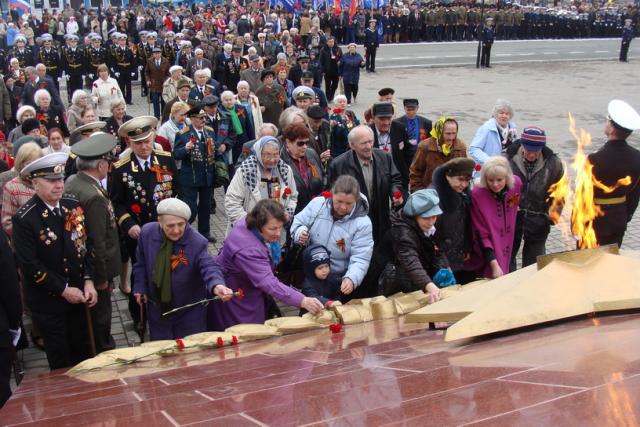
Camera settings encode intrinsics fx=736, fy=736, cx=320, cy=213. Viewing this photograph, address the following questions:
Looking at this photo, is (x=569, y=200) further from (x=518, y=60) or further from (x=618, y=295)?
(x=518, y=60)

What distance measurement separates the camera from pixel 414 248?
5250 millimetres

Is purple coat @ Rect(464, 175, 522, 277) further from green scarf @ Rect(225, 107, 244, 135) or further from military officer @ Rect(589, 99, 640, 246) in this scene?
green scarf @ Rect(225, 107, 244, 135)

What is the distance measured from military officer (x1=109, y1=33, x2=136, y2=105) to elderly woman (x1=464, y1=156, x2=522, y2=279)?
46.4 ft

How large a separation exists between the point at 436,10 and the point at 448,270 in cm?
3129

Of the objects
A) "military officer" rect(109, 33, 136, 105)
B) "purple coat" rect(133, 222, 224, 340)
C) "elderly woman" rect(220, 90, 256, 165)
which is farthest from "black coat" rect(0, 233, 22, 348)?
"military officer" rect(109, 33, 136, 105)

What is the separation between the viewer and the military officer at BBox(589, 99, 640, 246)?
19.6 ft

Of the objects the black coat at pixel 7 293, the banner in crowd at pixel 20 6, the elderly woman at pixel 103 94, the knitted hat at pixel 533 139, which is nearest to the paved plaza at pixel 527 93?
the knitted hat at pixel 533 139

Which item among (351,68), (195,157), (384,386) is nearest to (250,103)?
(195,157)

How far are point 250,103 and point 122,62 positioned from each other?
879cm

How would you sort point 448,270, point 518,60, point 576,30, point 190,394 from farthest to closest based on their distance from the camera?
1. point 576,30
2. point 518,60
3. point 448,270
4. point 190,394

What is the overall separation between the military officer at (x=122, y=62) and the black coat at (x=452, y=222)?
553 inches

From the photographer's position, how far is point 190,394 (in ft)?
9.16

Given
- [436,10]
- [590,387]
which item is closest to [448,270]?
[590,387]

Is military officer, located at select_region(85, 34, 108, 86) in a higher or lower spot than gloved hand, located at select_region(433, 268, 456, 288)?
higher
